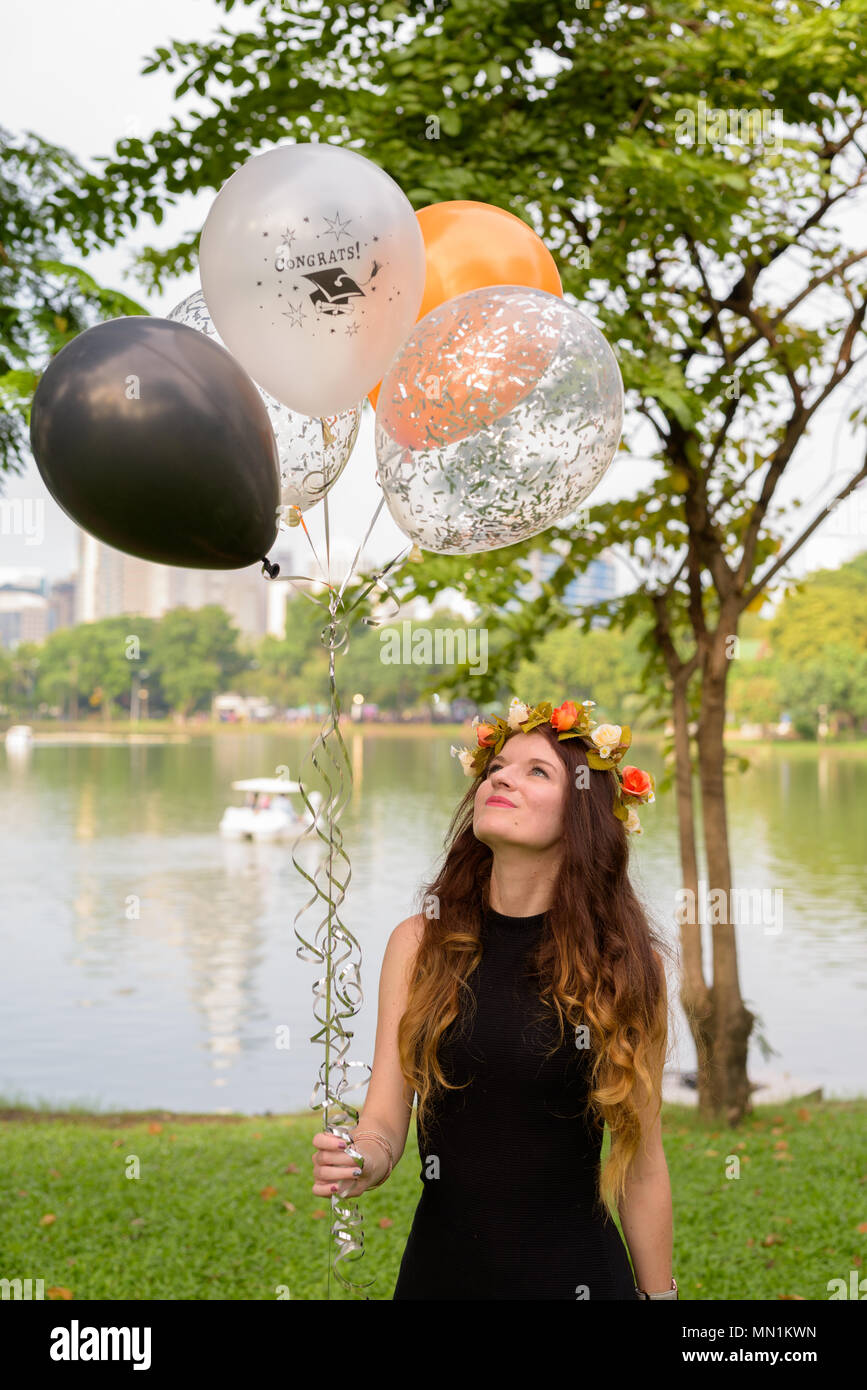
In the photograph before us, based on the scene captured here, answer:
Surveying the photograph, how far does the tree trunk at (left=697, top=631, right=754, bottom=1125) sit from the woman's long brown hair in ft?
11.7

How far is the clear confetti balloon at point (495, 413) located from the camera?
196 cm

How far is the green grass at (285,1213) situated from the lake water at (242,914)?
68cm

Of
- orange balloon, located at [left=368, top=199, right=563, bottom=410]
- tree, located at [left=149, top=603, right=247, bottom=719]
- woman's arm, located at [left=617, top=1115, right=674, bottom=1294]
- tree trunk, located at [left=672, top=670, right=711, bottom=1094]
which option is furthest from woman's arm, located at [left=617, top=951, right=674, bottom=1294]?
tree, located at [left=149, top=603, right=247, bottom=719]

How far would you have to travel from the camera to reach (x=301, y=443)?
216cm

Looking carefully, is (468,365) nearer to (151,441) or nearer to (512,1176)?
(151,441)

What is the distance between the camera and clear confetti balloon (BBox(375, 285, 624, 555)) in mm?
1956

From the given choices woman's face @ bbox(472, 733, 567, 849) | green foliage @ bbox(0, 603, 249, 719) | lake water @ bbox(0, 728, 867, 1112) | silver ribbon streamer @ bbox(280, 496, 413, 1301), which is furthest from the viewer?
green foliage @ bbox(0, 603, 249, 719)

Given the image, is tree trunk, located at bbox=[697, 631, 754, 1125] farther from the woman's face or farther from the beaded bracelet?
the beaded bracelet

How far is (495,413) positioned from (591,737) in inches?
21.1

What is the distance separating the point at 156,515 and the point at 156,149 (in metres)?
3.57

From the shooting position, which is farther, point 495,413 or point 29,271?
point 29,271

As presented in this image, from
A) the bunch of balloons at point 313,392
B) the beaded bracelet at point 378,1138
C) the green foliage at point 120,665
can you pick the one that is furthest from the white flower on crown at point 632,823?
the green foliage at point 120,665

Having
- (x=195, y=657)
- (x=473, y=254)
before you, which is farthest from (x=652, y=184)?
(x=195, y=657)
